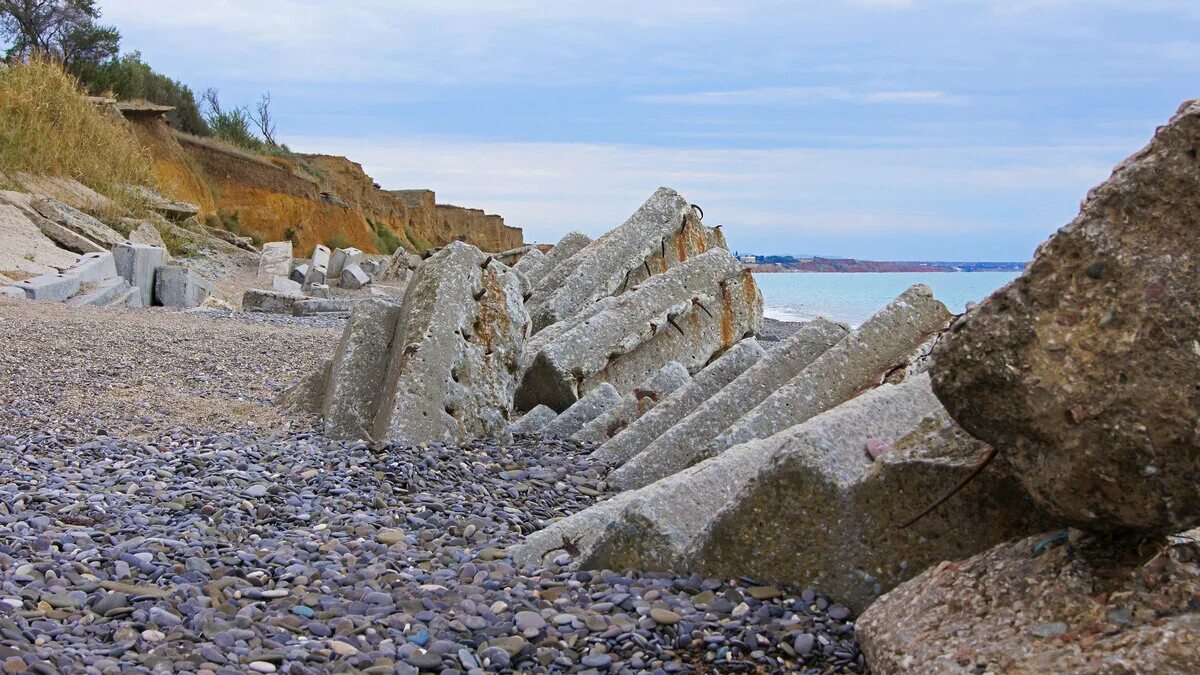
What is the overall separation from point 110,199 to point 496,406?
1720 centimetres

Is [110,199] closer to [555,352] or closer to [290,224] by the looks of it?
[290,224]

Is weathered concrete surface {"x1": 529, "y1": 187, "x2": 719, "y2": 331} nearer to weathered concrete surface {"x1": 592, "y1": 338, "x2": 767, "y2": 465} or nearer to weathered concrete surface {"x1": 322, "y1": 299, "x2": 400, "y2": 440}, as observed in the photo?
weathered concrete surface {"x1": 592, "y1": 338, "x2": 767, "y2": 465}

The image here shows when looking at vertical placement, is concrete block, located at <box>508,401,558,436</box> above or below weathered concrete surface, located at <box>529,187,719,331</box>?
below

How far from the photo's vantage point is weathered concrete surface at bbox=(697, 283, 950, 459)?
5688 millimetres

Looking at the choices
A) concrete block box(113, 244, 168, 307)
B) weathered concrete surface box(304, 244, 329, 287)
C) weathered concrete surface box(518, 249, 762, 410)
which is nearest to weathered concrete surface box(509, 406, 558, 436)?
weathered concrete surface box(518, 249, 762, 410)

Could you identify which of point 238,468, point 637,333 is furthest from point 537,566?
point 637,333

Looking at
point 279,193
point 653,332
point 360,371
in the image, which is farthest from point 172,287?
point 279,193

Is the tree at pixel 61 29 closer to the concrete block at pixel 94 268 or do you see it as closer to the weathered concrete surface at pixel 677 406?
the concrete block at pixel 94 268

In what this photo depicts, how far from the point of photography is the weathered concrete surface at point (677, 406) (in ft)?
21.1

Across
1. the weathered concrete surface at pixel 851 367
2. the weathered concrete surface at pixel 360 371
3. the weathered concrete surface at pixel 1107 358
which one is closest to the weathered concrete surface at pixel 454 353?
the weathered concrete surface at pixel 360 371

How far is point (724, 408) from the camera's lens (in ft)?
20.5

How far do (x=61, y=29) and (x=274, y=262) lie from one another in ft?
69.7

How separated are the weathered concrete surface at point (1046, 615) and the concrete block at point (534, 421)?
15.5ft

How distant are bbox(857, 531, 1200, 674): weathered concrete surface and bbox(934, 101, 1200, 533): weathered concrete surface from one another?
122 mm
